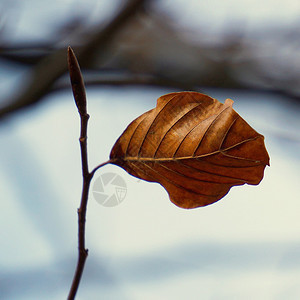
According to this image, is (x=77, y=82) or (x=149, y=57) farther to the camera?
(x=149, y=57)

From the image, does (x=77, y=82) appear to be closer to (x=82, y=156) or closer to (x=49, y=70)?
(x=82, y=156)

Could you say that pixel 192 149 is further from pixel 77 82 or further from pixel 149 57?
pixel 149 57

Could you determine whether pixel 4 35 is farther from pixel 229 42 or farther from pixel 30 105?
pixel 229 42

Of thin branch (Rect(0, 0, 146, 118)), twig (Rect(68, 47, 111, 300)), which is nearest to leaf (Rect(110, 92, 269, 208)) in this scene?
twig (Rect(68, 47, 111, 300))

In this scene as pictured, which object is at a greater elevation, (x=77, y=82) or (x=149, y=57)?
(x=149, y=57)

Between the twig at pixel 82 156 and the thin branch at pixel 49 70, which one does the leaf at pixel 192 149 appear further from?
the thin branch at pixel 49 70

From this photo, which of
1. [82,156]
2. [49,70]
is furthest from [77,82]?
[49,70]
